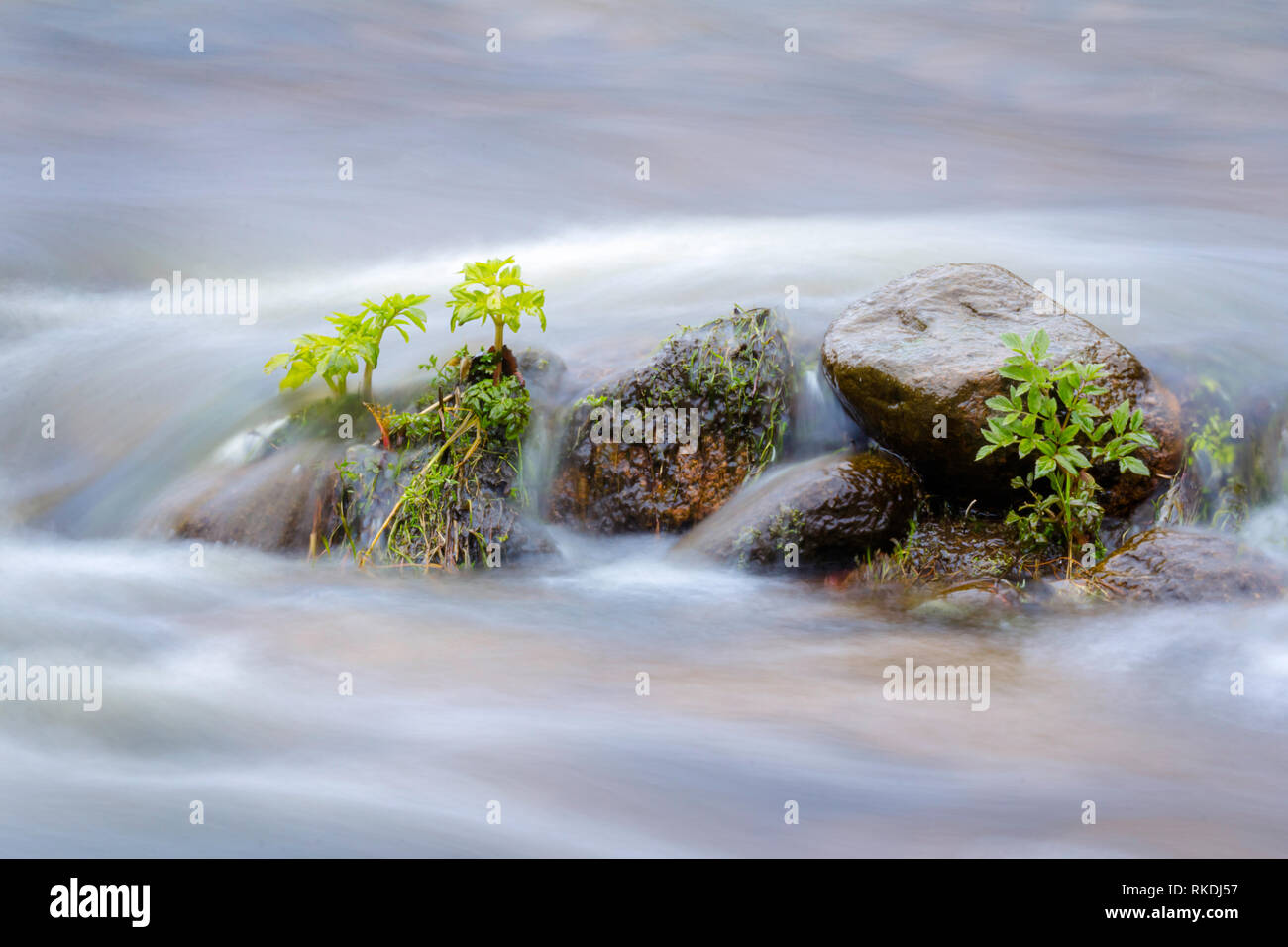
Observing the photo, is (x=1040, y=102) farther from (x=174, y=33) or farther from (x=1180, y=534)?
(x=174, y=33)

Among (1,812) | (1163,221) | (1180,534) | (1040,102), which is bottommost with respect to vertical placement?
(1,812)

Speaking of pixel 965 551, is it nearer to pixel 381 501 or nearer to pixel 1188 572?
pixel 1188 572

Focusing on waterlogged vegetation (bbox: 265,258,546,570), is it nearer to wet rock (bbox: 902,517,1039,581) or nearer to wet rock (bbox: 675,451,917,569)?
wet rock (bbox: 675,451,917,569)

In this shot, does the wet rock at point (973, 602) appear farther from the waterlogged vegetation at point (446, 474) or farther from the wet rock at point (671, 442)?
the waterlogged vegetation at point (446, 474)

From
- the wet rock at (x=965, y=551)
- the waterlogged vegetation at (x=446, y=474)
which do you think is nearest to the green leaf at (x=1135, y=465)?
the wet rock at (x=965, y=551)

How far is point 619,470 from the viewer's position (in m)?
5.22

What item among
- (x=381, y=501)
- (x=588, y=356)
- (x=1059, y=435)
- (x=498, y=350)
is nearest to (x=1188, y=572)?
(x=1059, y=435)

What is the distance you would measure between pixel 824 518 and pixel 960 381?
869mm

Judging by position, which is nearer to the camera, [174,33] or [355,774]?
[355,774]

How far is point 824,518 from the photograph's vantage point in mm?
4785

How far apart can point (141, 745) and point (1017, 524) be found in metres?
3.67

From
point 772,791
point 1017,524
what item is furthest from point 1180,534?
point 772,791

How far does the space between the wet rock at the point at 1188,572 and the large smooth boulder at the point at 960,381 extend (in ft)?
1.40

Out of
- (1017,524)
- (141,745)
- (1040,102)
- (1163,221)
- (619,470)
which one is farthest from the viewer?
(1040,102)
